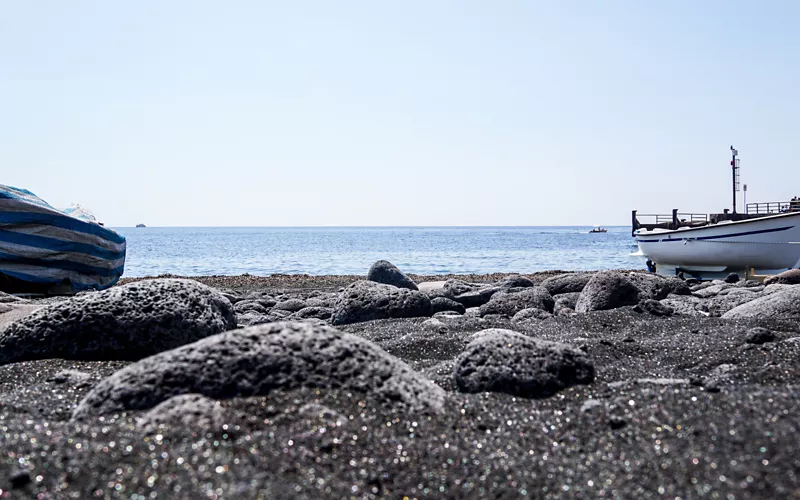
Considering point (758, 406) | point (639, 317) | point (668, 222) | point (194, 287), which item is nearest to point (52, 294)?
point (194, 287)

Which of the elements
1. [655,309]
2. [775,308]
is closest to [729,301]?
[655,309]

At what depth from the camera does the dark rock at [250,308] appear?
10.7 meters

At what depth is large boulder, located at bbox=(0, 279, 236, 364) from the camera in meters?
5.17

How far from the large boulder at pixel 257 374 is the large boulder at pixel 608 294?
18.3 feet

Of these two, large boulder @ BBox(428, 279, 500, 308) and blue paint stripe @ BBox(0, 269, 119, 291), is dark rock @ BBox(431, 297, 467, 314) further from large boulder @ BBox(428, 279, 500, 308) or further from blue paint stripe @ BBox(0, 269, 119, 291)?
blue paint stripe @ BBox(0, 269, 119, 291)

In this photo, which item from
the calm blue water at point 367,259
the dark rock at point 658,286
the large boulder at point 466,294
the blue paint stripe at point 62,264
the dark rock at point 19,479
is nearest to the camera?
the dark rock at point 19,479

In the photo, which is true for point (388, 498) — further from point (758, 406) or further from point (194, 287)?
point (194, 287)

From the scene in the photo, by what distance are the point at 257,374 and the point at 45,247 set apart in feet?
37.1

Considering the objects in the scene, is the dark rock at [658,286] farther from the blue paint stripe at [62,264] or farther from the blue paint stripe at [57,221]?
the blue paint stripe at [62,264]

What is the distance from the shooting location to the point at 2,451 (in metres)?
2.51

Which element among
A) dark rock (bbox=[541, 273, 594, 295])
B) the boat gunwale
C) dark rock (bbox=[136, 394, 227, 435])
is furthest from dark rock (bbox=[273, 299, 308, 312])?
the boat gunwale

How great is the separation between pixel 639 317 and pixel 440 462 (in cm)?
526

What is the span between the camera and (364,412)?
3109 millimetres

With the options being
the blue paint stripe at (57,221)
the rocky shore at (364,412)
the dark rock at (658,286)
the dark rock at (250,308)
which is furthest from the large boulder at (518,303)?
the blue paint stripe at (57,221)
